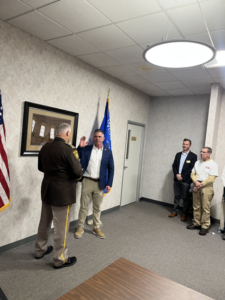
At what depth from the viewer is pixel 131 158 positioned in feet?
17.0

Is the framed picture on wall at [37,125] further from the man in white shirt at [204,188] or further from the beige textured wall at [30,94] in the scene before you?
the man in white shirt at [204,188]

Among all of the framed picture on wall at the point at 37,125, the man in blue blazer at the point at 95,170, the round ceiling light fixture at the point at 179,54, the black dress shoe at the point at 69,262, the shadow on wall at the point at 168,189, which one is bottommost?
the black dress shoe at the point at 69,262

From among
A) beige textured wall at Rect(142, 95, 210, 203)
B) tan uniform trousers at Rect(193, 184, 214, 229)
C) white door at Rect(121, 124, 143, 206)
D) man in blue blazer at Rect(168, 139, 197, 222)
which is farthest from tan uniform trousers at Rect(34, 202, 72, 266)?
beige textured wall at Rect(142, 95, 210, 203)

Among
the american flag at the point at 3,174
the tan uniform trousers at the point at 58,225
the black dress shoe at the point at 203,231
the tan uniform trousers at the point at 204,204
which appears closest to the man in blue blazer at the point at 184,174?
the tan uniform trousers at the point at 204,204

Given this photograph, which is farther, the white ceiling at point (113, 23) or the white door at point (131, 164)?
the white door at point (131, 164)

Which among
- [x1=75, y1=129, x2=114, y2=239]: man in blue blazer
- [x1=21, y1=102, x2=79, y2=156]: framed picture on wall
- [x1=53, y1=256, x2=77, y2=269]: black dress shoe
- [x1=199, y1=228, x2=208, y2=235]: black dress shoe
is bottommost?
[x1=53, y1=256, x2=77, y2=269]: black dress shoe

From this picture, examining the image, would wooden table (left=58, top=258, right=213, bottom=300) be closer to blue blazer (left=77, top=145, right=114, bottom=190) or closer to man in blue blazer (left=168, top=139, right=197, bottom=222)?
blue blazer (left=77, top=145, right=114, bottom=190)

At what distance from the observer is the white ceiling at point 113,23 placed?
197 centimetres

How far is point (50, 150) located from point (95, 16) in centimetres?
145

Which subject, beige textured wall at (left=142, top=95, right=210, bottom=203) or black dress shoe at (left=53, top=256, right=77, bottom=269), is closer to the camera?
black dress shoe at (left=53, top=256, right=77, bottom=269)

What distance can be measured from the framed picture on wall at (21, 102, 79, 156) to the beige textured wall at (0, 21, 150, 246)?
0.07 metres

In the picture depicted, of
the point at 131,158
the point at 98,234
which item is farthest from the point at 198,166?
the point at 98,234

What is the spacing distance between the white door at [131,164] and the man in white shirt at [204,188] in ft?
5.25

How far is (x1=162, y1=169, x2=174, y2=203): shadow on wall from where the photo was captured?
17.4 feet
